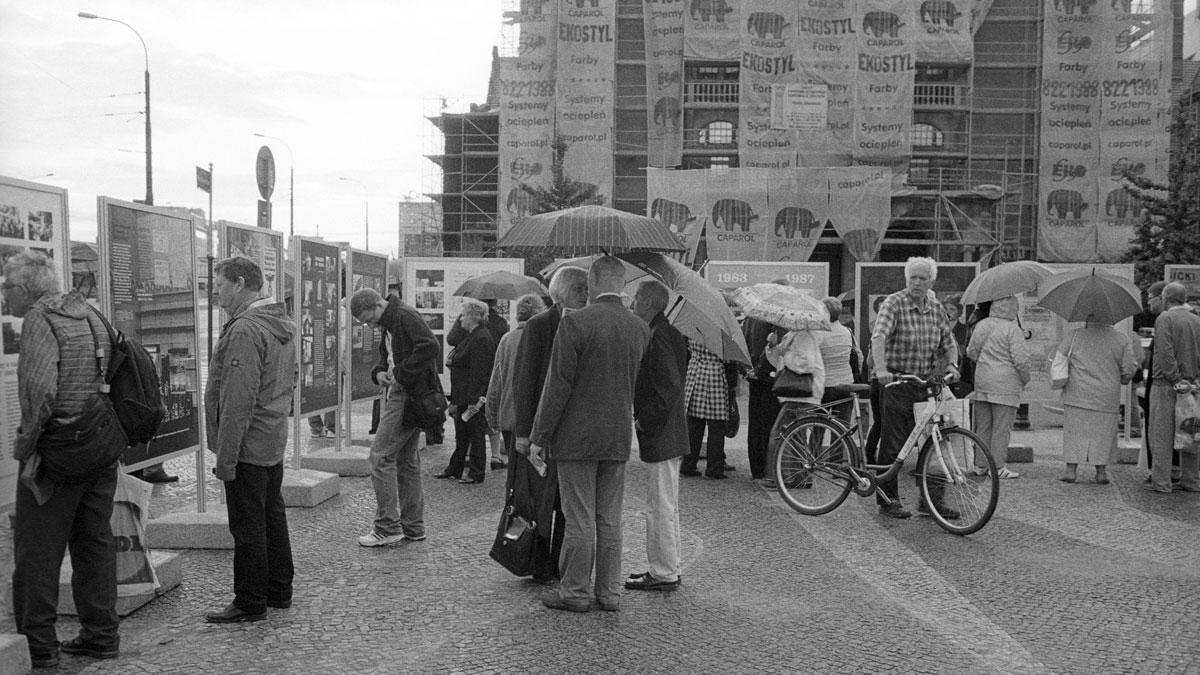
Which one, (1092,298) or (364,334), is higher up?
(1092,298)

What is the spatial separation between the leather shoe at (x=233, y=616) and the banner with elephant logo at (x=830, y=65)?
38.4 metres

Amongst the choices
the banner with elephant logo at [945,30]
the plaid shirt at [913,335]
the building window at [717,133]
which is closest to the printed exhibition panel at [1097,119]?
the banner with elephant logo at [945,30]

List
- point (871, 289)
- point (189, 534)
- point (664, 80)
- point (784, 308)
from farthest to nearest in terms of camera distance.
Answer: point (664, 80), point (871, 289), point (784, 308), point (189, 534)

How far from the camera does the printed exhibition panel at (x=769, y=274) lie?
16.6 m

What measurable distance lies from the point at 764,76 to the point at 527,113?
920cm

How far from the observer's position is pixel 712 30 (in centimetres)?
4431

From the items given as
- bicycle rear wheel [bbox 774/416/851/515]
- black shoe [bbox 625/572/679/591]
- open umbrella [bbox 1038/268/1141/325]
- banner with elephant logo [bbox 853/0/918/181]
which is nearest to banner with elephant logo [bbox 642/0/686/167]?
banner with elephant logo [bbox 853/0/918/181]

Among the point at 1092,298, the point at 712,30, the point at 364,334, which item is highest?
the point at 712,30

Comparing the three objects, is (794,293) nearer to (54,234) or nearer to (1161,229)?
(54,234)

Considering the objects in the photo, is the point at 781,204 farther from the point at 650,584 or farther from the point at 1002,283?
the point at 650,584

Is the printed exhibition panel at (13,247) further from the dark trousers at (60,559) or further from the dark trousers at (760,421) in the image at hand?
the dark trousers at (760,421)

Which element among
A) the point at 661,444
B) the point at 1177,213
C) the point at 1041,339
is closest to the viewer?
the point at 661,444

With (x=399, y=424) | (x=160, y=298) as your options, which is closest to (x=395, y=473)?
(x=399, y=424)

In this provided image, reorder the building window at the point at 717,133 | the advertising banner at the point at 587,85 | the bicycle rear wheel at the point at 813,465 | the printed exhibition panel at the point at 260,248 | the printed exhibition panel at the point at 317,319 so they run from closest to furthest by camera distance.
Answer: the printed exhibition panel at the point at 260,248 < the bicycle rear wheel at the point at 813,465 < the printed exhibition panel at the point at 317,319 < the advertising banner at the point at 587,85 < the building window at the point at 717,133
